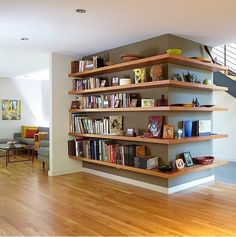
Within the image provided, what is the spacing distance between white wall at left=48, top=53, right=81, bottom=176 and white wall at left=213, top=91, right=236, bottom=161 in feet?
11.8

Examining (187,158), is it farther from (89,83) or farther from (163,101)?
(89,83)

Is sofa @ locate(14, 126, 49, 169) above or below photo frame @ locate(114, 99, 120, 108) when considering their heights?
below

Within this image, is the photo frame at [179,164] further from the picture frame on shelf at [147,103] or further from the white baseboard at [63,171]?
the white baseboard at [63,171]

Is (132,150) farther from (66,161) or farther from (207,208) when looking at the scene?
(66,161)

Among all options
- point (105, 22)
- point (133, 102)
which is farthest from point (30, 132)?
point (105, 22)

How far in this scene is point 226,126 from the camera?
656 cm

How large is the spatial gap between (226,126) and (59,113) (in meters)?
3.97

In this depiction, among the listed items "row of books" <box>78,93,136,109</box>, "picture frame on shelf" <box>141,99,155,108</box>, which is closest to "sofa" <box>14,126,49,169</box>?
"row of books" <box>78,93,136,109</box>

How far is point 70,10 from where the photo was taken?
3057mm

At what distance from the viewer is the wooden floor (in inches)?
109

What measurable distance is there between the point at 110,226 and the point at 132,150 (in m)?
1.54

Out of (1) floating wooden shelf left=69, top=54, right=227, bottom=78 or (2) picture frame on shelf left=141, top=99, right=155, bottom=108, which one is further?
(2) picture frame on shelf left=141, top=99, right=155, bottom=108

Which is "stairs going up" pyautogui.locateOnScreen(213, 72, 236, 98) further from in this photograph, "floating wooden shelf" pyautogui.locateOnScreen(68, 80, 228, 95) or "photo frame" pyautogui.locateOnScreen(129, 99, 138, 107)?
"photo frame" pyautogui.locateOnScreen(129, 99, 138, 107)

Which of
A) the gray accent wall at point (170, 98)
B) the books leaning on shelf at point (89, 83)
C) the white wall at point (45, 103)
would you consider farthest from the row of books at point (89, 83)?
the white wall at point (45, 103)
